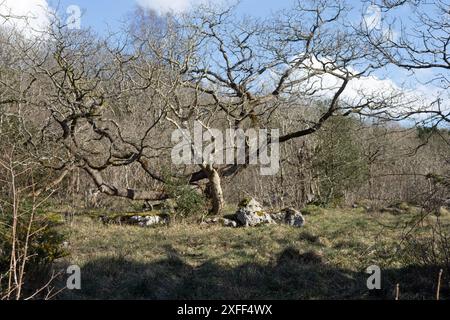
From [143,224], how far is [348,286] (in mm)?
5732

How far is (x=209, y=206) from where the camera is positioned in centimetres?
1167

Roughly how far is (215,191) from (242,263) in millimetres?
5162

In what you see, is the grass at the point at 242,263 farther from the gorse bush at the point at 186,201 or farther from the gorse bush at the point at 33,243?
the gorse bush at the point at 186,201

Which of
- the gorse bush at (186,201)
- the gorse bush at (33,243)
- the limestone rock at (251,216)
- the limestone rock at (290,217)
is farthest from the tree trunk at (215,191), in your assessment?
the gorse bush at (33,243)

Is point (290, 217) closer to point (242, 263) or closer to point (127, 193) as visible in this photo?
point (242, 263)

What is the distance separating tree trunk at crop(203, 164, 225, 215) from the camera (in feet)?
38.1

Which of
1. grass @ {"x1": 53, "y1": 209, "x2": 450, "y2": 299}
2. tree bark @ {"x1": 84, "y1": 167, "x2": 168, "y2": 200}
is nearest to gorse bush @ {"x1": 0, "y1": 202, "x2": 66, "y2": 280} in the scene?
grass @ {"x1": 53, "y1": 209, "x2": 450, "y2": 299}

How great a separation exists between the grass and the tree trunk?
86.6 inches

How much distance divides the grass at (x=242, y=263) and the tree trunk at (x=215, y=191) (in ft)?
7.22

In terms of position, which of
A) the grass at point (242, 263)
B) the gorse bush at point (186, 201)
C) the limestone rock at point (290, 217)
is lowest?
the grass at point (242, 263)

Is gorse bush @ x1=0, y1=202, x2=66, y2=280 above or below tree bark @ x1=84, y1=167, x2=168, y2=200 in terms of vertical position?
below

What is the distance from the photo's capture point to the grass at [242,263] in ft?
17.5

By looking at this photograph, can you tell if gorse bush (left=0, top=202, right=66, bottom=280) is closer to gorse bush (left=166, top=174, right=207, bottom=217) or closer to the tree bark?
gorse bush (left=166, top=174, right=207, bottom=217)
